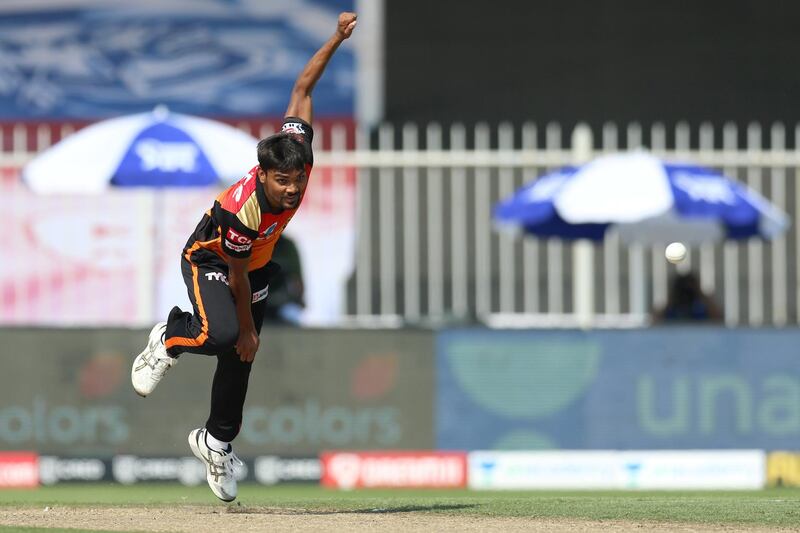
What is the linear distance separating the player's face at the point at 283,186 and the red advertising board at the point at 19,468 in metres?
5.01

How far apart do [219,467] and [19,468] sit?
13.4 feet

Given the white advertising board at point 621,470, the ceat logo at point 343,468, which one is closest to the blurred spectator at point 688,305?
the white advertising board at point 621,470

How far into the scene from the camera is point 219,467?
9.32 metres

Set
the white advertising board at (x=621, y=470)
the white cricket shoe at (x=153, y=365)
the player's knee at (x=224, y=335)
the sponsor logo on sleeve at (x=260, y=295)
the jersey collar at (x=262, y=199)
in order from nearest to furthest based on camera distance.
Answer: the jersey collar at (x=262, y=199) → the player's knee at (x=224, y=335) → the sponsor logo on sleeve at (x=260, y=295) → the white cricket shoe at (x=153, y=365) → the white advertising board at (x=621, y=470)

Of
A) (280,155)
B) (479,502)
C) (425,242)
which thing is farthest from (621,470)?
(280,155)

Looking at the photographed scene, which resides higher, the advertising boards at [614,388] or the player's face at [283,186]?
the player's face at [283,186]

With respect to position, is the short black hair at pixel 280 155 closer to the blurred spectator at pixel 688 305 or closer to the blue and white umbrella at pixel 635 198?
the blue and white umbrella at pixel 635 198

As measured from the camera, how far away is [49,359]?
13164 millimetres

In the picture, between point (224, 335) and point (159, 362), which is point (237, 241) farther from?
point (159, 362)

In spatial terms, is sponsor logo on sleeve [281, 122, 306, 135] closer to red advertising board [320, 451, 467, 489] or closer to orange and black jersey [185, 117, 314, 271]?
orange and black jersey [185, 117, 314, 271]

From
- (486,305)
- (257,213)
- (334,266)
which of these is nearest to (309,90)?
(257,213)

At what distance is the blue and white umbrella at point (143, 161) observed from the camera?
1305 cm

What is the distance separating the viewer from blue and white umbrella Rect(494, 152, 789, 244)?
42.8ft

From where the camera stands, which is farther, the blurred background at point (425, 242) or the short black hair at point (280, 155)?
the blurred background at point (425, 242)
